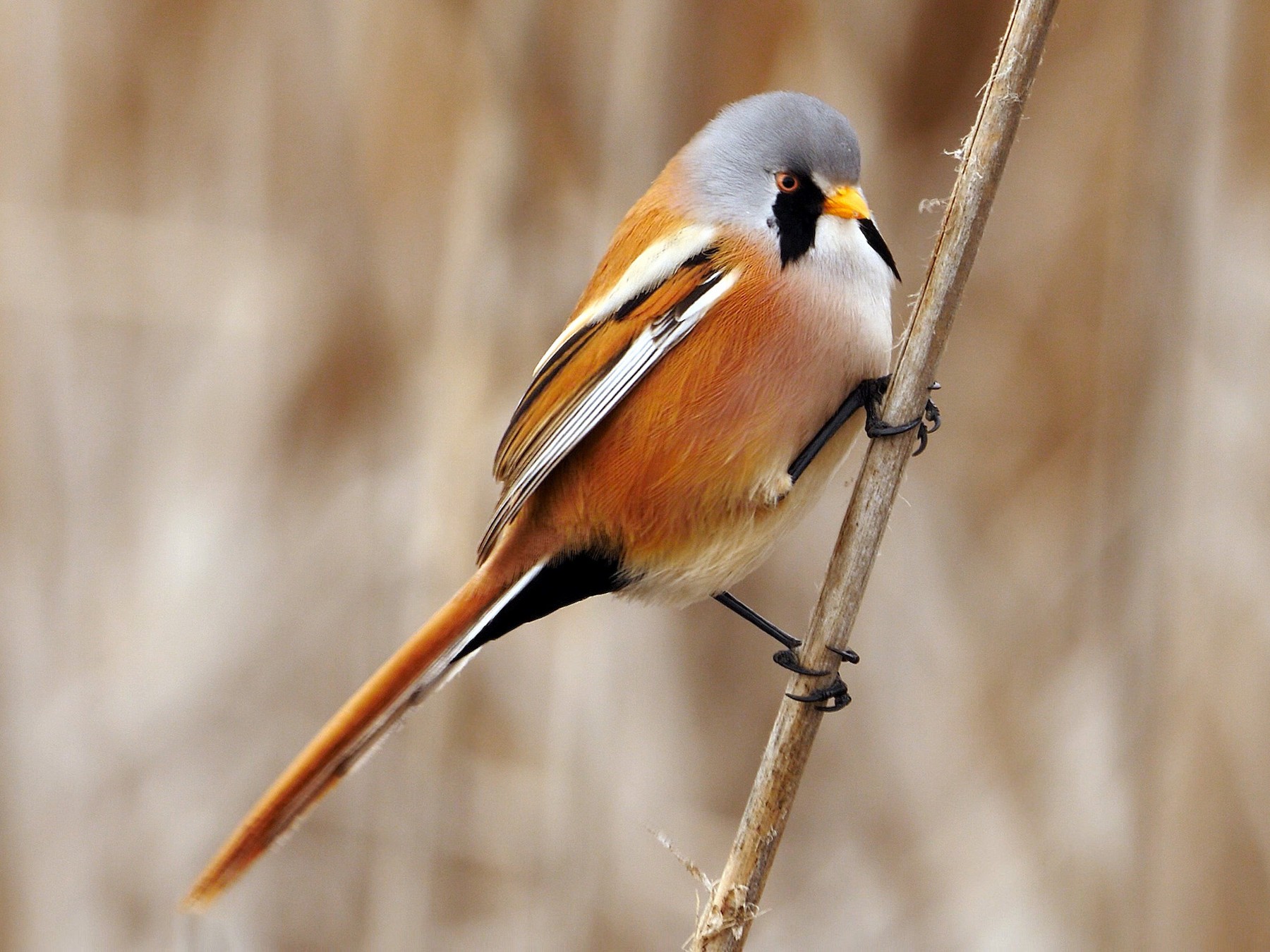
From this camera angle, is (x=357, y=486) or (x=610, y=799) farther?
(x=357, y=486)

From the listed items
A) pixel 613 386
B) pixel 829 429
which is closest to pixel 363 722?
pixel 613 386

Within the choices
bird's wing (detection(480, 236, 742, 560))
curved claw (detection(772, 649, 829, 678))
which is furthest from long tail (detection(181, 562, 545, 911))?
curved claw (detection(772, 649, 829, 678))

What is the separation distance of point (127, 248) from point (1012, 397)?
2.22 m

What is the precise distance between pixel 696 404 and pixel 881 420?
1.01 feet

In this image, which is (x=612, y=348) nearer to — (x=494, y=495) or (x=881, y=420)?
(x=881, y=420)

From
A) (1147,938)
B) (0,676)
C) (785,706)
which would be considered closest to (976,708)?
(1147,938)

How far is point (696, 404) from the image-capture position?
71.1 inches

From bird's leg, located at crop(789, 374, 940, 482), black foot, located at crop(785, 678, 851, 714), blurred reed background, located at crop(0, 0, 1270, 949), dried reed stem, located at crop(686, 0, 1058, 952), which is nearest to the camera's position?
dried reed stem, located at crop(686, 0, 1058, 952)

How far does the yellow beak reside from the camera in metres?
1.76

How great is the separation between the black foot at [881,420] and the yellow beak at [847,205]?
241mm

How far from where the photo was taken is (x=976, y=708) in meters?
2.85

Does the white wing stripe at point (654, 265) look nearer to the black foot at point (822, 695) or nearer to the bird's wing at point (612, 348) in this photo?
the bird's wing at point (612, 348)

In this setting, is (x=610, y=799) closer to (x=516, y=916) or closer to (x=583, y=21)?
(x=516, y=916)

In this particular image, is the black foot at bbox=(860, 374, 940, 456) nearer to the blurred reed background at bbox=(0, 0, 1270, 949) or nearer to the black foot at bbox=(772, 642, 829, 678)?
the black foot at bbox=(772, 642, 829, 678)
